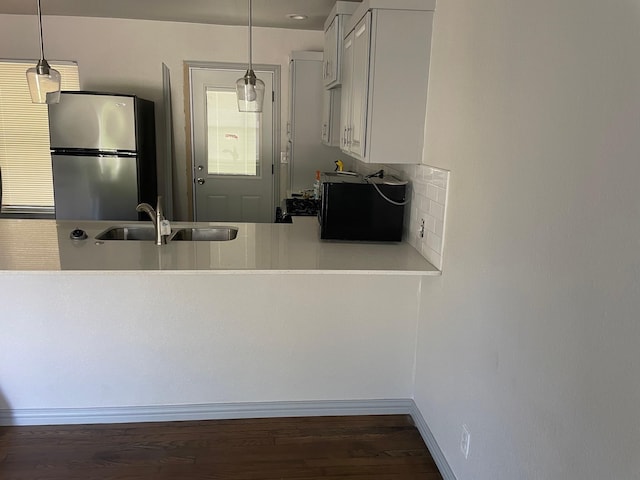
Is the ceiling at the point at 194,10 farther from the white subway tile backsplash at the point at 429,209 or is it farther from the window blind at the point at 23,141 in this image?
the white subway tile backsplash at the point at 429,209

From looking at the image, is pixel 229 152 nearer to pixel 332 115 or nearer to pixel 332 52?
pixel 332 115

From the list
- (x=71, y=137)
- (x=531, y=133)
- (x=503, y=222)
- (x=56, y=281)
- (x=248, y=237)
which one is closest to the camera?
(x=531, y=133)

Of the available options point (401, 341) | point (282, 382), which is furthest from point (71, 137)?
point (401, 341)

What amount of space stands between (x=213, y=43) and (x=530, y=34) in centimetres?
381

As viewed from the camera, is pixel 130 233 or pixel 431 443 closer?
pixel 431 443

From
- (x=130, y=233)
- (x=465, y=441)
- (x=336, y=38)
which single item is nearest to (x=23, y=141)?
(x=130, y=233)

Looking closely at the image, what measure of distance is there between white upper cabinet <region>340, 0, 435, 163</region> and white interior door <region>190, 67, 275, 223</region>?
8.27 feet

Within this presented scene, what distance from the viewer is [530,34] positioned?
147 centimetres

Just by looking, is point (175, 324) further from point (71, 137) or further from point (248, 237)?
point (71, 137)

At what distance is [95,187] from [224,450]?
8.83ft

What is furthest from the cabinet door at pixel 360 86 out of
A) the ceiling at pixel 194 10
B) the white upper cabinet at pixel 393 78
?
the ceiling at pixel 194 10

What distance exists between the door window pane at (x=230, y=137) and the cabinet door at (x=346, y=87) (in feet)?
6.59

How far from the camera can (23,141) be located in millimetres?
4703

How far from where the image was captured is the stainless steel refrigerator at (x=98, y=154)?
396 centimetres
